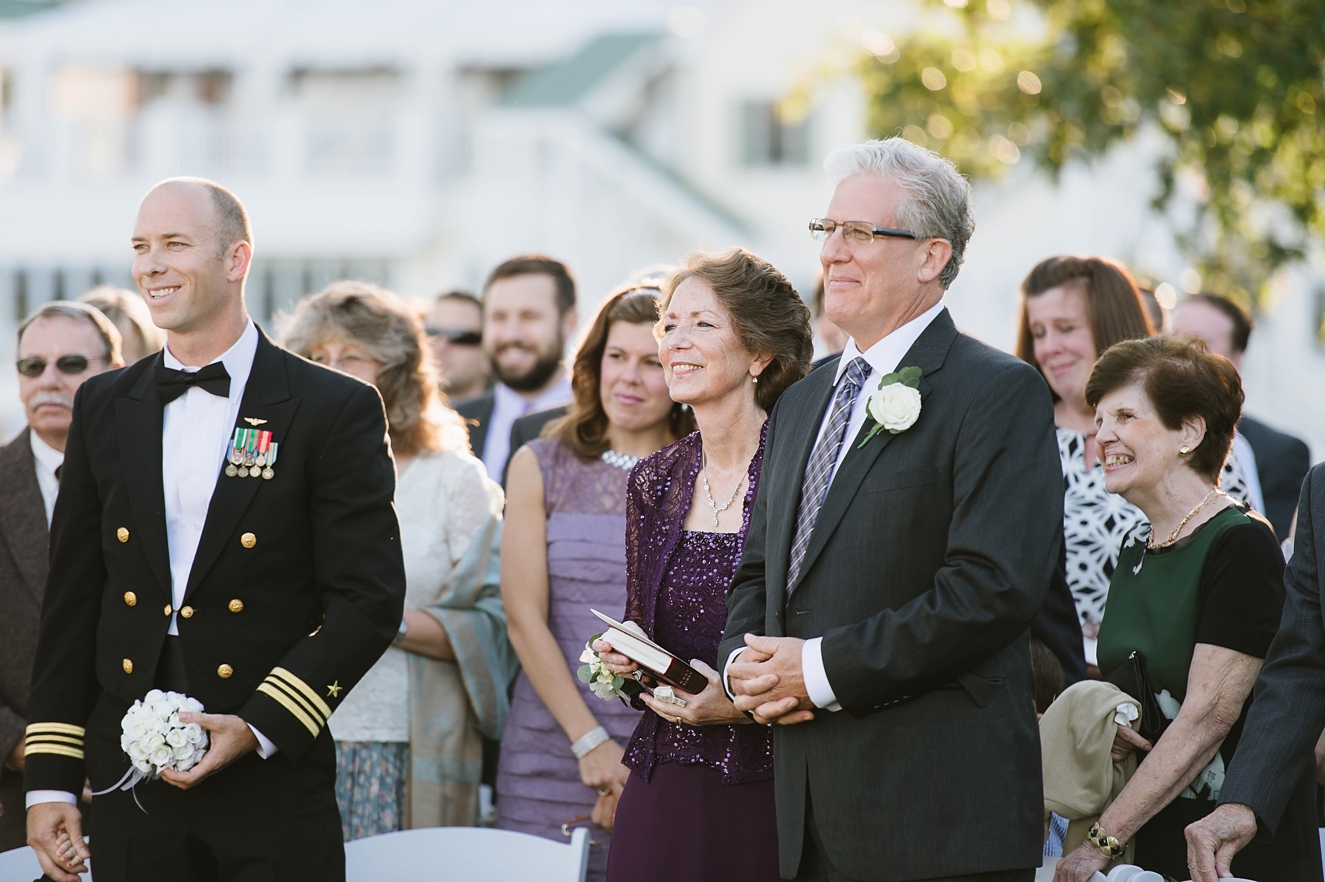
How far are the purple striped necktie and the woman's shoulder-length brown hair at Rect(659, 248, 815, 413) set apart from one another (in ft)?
2.04

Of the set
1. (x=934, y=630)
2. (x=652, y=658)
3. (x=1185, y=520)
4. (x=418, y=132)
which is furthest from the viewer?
(x=418, y=132)

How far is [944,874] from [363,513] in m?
1.73

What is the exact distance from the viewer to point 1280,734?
3354mm

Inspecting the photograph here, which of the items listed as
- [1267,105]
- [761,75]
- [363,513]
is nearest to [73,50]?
[761,75]

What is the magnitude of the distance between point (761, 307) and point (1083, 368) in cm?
167

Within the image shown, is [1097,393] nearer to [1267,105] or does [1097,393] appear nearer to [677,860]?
[677,860]

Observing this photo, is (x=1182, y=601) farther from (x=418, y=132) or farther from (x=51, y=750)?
(x=418, y=132)

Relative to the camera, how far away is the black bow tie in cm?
376

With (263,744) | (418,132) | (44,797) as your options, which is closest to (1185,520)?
(263,744)

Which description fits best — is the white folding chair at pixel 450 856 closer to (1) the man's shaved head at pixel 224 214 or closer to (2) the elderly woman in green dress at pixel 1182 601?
(2) the elderly woman in green dress at pixel 1182 601

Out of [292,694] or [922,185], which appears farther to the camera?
[292,694]

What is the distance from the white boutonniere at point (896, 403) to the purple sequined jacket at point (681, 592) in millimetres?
695

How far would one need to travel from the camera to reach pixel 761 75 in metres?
28.6

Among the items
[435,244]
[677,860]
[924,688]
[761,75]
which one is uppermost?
[761,75]
